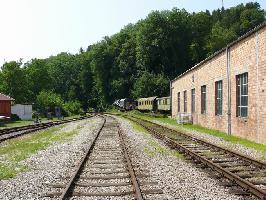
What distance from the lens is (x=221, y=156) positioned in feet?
47.2

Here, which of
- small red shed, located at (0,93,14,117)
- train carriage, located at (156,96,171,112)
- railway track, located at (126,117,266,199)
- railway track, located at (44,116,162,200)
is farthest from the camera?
train carriage, located at (156,96,171,112)

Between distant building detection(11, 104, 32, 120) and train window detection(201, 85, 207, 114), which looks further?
distant building detection(11, 104, 32, 120)

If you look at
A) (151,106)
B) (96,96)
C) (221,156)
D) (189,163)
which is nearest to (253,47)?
(221,156)

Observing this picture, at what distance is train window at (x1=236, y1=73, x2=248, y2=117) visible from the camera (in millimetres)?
22406

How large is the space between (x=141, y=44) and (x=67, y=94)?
55.6 m

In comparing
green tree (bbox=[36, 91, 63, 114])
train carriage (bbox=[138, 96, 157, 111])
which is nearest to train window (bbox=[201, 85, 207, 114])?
train carriage (bbox=[138, 96, 157, 111])

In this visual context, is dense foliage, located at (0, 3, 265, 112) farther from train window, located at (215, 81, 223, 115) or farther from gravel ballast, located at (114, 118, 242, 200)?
gravel ballast, located at (114, 118, 242, 200)

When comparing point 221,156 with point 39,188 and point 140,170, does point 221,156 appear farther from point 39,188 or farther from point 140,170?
point 39,188

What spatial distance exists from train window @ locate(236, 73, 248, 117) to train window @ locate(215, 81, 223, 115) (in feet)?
12.1

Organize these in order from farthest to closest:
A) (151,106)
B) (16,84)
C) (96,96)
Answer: (96,96)
(16,84)
(151,106)

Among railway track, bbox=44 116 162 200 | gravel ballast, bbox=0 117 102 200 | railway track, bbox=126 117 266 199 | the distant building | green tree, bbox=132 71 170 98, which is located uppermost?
green tree, bbox=132 71 170 98

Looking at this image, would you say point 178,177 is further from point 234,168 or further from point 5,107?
point 5,107

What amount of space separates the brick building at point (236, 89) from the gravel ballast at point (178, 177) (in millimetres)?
6389

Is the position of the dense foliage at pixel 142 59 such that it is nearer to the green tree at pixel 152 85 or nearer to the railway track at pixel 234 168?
the green tree at pixel 152 85
